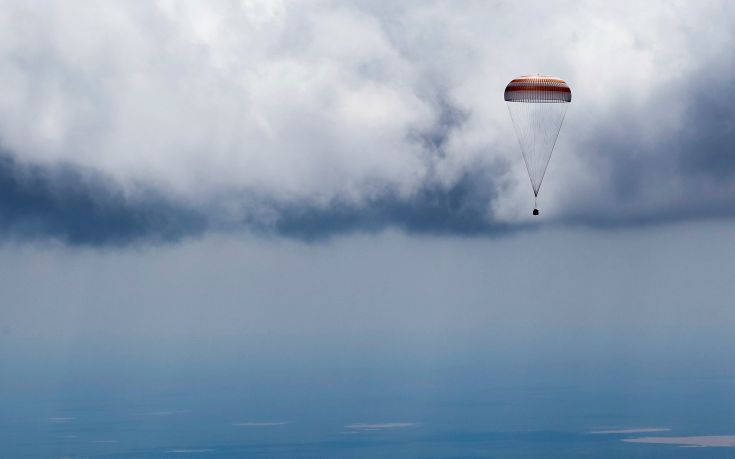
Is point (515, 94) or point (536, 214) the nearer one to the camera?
point (536, 214)

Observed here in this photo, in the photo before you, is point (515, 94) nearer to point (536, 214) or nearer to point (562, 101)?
point (562, 101)

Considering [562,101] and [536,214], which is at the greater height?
[562,101]

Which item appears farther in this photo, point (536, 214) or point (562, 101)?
point (562, 101)

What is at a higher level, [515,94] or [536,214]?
[515,94]

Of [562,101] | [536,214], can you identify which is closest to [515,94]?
[562,101]
